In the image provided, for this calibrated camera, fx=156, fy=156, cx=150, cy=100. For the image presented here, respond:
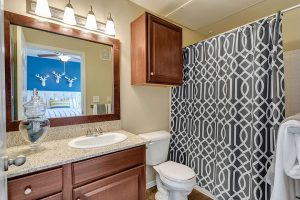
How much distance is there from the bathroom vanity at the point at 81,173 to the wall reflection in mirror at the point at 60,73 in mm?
352

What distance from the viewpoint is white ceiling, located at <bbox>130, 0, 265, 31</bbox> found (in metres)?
1.91

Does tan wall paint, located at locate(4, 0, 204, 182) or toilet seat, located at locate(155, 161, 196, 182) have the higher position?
tan wall paint, located at locate(4, 0, 204, 182)

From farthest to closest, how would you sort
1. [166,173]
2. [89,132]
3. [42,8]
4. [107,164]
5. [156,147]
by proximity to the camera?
[156,147]
[166,173]
[89,132]
[42,8]
[107,164]

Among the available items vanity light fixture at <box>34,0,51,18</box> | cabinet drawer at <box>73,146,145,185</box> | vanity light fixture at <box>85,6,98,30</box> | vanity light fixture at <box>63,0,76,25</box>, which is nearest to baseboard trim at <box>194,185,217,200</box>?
cabinet drawer at <box>73,146,145,185</box>

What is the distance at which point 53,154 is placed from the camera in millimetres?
1050

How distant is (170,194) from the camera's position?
5.56ft

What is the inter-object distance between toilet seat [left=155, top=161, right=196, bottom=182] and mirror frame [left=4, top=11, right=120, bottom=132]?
30.3 inches

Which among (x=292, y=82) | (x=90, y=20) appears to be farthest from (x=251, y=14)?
(x=90, y=20)

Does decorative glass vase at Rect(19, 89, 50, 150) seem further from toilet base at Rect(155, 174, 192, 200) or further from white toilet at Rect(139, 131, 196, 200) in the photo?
toilet base at Rect(155, 174, 192, 200)

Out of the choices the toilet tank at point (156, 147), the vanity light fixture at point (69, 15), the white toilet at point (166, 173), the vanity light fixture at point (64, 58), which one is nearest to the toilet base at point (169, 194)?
the white toilet at point (166, 173)

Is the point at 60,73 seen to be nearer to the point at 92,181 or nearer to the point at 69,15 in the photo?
the point at 69,15

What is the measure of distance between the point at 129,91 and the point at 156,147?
76cm

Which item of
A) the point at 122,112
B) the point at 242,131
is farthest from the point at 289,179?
the point at 122,112

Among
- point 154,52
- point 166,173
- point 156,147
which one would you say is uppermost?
point 154,52
